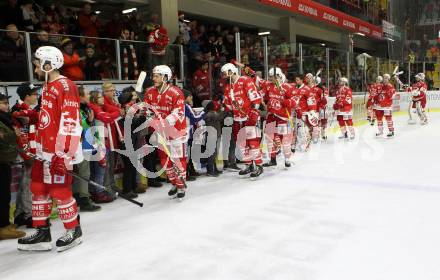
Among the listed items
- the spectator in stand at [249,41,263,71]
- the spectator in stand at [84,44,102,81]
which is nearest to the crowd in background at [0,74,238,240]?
the spectator in stand at [84,44,102,81]

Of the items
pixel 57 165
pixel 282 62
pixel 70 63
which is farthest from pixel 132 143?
pixel 282 62

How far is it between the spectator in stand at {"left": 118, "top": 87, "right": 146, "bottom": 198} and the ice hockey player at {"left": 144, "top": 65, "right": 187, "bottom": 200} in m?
0.27

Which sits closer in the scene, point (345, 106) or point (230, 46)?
point (345, 106)

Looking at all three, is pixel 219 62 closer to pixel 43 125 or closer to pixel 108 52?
pixel 108 52

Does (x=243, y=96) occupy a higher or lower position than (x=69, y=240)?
higher

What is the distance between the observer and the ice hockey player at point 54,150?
3301mm

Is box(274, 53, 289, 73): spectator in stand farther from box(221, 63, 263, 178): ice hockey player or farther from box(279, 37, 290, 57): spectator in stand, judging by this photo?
box(221, 63, 263, 178): ice hockey player

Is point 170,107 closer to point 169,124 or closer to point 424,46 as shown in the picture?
point 169,124

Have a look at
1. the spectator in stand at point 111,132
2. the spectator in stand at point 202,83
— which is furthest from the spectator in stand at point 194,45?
the spectator in stand at point 111,132

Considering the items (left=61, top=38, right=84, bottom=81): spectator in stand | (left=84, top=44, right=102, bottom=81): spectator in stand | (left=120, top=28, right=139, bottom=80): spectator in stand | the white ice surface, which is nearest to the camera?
the white ice surface

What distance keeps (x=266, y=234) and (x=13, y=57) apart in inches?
152

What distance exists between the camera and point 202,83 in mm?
8188

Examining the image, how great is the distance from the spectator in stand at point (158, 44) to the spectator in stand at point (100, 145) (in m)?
2.70

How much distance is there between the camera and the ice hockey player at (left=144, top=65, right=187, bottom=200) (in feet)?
A: 15.9
